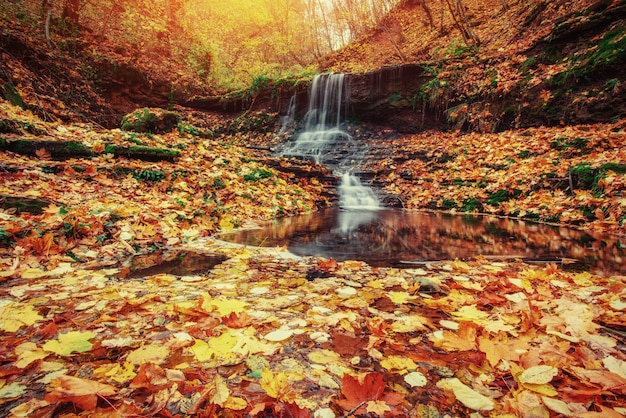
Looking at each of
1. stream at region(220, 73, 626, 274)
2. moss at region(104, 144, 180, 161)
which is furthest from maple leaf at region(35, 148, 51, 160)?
stream at region(220, 73, 626, 274)

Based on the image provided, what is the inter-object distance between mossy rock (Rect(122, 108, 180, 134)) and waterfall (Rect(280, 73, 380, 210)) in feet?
12.9

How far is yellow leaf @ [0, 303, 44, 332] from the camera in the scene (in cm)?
128

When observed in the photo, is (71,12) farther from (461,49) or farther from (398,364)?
(398,364)

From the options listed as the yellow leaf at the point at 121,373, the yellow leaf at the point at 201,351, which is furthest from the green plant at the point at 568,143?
the yellow leaf at the point at 121,373

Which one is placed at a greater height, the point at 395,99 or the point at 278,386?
the point at 395,99

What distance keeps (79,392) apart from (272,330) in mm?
707

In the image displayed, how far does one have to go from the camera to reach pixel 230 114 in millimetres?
15344

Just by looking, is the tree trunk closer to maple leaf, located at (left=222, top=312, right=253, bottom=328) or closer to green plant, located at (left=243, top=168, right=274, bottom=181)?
green plant, located at (left=243, top=168, right=274, bottom=181)

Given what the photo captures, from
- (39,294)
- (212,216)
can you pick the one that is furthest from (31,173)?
(39,294)

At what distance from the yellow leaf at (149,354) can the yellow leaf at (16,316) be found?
0.62 meters

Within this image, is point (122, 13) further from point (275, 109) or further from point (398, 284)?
point (398, 284)

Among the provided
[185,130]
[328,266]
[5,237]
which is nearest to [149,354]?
[328,266]

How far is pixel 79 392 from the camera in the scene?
2.72ft

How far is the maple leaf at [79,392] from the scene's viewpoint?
811 millimetres
